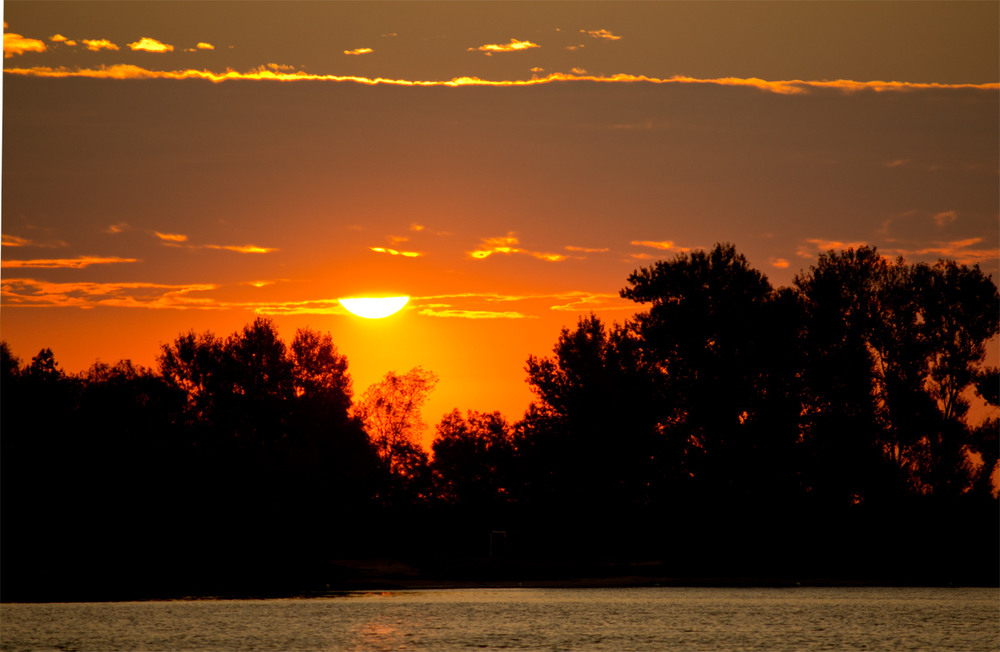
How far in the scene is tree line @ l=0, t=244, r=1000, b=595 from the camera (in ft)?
204

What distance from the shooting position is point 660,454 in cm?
7006

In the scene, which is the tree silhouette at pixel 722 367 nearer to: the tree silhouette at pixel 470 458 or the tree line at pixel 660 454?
the tree line at pixel 660 454

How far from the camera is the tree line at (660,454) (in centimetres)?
6231

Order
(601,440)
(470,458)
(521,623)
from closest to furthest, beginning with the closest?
(521,623)
(601,440)
(470,458)

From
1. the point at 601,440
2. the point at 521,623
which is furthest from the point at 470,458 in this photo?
the point at 521,623

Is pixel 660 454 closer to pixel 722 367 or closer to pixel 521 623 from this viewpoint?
pixel 722 367

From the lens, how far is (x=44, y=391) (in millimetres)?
75938

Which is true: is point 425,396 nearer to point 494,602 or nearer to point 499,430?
point 499,430

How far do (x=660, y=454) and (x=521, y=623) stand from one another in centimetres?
4381

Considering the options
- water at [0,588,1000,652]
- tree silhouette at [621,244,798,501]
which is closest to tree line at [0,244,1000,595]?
→ tree silhouette at [621,244,798,501]

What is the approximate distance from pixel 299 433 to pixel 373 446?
17.5 feet

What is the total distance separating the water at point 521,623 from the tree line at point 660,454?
1954 cm

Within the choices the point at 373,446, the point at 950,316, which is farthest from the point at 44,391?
the point at 950,316

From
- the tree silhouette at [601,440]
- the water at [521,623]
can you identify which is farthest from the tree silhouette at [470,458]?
the water at [521,623]
